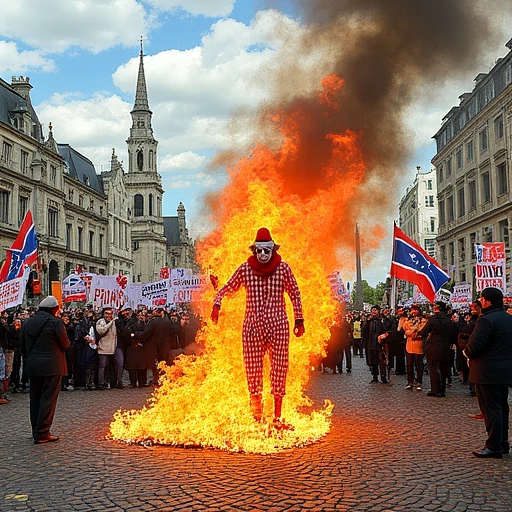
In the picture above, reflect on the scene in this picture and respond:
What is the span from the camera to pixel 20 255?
14.2 meters

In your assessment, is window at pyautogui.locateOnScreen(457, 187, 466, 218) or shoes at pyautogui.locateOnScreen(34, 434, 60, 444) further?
window at pyautogui.locateOnScreen(457, 187, 466, 218)

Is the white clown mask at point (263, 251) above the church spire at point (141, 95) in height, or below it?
below

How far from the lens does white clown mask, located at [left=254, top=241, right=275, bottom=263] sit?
313 inches

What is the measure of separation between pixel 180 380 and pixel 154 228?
8569 centimetres

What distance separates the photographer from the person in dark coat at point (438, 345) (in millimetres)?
12297

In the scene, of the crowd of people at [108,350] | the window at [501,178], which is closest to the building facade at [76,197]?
the crowd of people at [108,350]

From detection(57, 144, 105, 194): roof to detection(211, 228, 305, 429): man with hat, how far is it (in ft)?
186

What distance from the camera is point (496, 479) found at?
19.7 ft

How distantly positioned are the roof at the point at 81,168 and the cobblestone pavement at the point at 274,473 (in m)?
56.6

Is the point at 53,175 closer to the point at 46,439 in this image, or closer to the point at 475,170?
the point at 475,170

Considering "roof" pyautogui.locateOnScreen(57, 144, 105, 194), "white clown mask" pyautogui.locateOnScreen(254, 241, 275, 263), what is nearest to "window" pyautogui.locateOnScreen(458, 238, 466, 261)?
"roof" pyautogui.locateOnScreen(57, 144, 105, 194)

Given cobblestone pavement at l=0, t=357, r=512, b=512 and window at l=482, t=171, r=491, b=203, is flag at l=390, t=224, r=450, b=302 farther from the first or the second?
window at l=482, t=171, r=491, b=203

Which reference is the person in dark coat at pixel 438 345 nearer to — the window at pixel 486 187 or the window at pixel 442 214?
the window at pixel 486 187

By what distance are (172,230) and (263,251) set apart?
111366 mm
